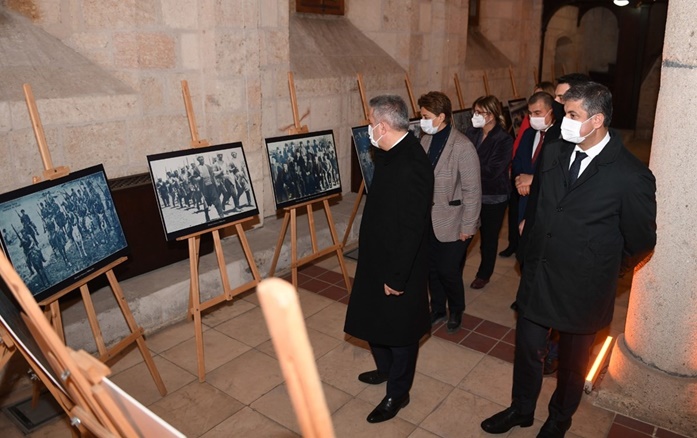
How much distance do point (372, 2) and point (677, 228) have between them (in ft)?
16.9

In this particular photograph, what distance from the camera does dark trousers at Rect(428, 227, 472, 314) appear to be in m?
3.95

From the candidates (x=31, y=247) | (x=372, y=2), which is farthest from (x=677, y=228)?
(x=372, y=2)

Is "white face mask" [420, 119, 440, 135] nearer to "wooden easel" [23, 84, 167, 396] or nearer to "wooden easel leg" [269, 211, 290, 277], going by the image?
"wooden easel leg" [269, 211, 290, 277]

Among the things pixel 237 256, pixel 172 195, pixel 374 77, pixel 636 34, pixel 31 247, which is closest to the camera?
pixel 31 247

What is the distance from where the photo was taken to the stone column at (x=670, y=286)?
2758 millimetres

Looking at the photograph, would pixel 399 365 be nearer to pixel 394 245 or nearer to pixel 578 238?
pixel 394 245

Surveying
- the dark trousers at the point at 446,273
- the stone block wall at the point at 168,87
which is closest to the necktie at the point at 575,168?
the dark trousers at the point at 446,273

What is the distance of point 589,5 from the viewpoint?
1141 centimetres

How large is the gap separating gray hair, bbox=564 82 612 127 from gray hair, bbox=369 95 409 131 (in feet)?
2.52

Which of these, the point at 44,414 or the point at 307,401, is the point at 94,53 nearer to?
the point at 44,414

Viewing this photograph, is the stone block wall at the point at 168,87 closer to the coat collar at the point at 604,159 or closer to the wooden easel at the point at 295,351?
the coat collar at the point at 604,159

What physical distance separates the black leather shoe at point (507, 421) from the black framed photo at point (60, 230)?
2.30 m

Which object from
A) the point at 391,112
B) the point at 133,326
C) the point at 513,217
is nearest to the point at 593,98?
the point at 391,112

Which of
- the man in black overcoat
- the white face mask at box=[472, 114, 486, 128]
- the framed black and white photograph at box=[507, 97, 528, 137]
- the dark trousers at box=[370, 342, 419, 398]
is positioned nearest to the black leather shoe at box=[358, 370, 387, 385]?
the dark trousers at box=[370, 342, 419, 398]
